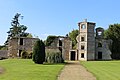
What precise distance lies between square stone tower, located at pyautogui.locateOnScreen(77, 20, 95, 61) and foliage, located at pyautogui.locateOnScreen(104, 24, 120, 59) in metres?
6.64

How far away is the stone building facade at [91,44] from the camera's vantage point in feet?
211

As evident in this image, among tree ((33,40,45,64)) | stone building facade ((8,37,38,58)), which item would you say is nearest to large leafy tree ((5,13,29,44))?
stone building facade ((8,37,38,58))

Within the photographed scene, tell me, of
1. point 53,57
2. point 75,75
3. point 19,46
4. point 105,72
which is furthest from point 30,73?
point 19,46

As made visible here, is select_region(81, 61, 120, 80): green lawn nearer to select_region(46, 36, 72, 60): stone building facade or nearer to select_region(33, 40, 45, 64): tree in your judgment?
select_region(33, 40, 45, 64): tree

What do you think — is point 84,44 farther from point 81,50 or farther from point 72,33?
point 72,33

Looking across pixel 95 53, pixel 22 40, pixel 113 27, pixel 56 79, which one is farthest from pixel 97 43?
pixel 56 79

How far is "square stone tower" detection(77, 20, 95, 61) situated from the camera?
6425cm

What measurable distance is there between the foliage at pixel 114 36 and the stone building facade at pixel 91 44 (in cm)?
185

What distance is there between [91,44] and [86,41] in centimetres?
167

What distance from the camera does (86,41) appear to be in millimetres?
64375

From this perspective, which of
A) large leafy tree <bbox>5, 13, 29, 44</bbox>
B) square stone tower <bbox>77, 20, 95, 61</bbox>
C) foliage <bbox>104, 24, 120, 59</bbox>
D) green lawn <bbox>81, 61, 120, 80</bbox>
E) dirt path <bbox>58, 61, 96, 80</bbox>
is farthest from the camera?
large leafy tree <bbox>5, 13, 29, 44</bbox>

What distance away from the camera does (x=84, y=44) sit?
64.7m

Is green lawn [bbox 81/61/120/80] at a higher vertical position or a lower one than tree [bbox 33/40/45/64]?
lower

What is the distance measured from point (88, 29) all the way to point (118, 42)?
32.4ft
